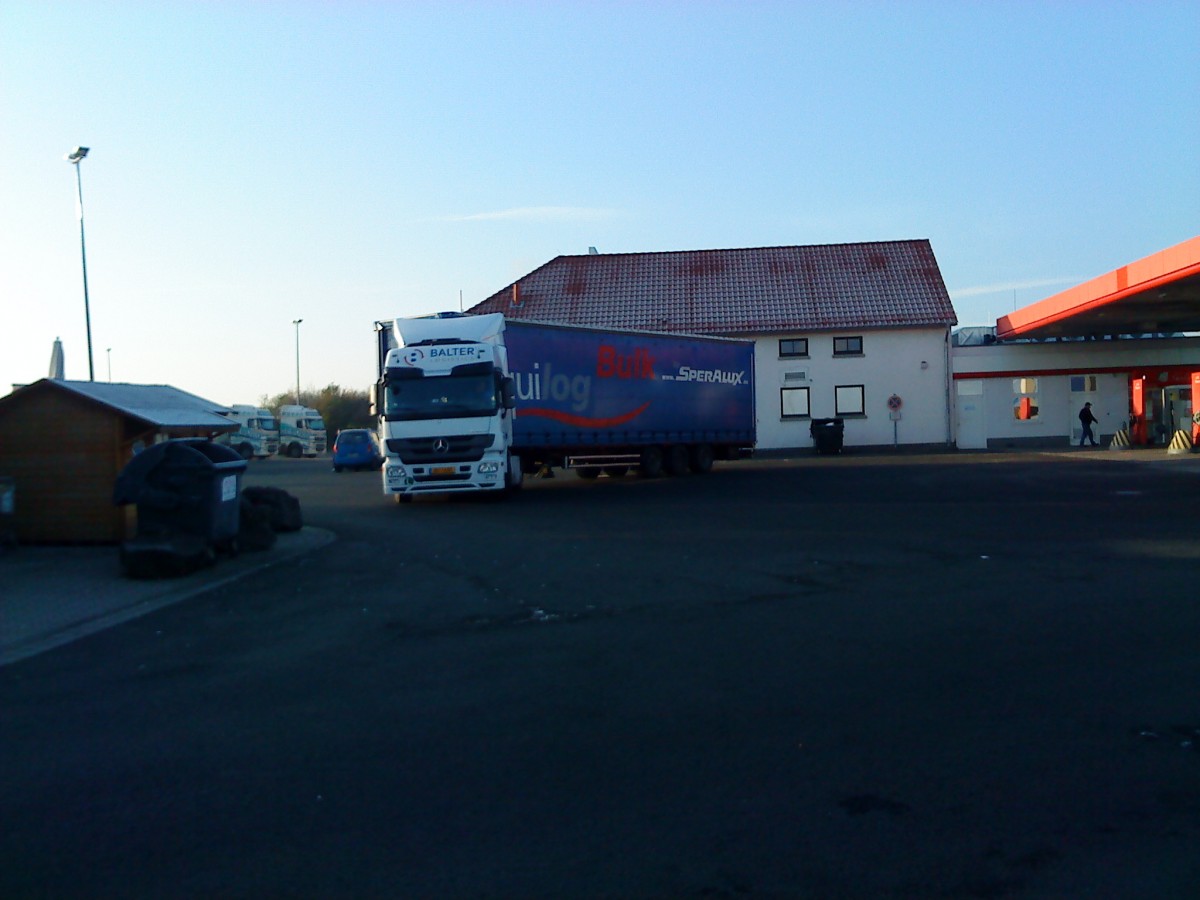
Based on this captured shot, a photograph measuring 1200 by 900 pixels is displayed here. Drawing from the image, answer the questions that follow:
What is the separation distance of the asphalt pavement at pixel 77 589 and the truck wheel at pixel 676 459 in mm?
15408

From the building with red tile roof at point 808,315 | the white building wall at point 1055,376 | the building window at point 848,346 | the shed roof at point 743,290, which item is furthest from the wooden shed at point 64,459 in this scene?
the white building wall at point 1055,376

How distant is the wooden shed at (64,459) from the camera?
611 inches

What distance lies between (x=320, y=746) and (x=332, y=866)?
1.73 metres

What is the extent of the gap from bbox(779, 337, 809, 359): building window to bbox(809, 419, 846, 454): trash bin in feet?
12.9

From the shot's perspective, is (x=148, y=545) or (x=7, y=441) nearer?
(x=148, y=545)

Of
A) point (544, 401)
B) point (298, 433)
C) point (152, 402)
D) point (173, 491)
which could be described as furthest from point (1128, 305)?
point (298, 433)

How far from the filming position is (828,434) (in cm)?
4325

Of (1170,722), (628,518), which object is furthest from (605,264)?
(1170,722)

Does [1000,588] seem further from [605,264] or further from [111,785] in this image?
[605,264]

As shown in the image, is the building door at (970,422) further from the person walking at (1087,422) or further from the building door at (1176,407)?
the building door at (1176,407)

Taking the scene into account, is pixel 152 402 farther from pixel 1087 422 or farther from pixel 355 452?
pixel 1087 422

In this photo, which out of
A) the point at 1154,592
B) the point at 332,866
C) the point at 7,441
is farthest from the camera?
the point at 7,441

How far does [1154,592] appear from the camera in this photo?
34.8 ft

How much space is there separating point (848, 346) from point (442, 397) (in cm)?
2730
